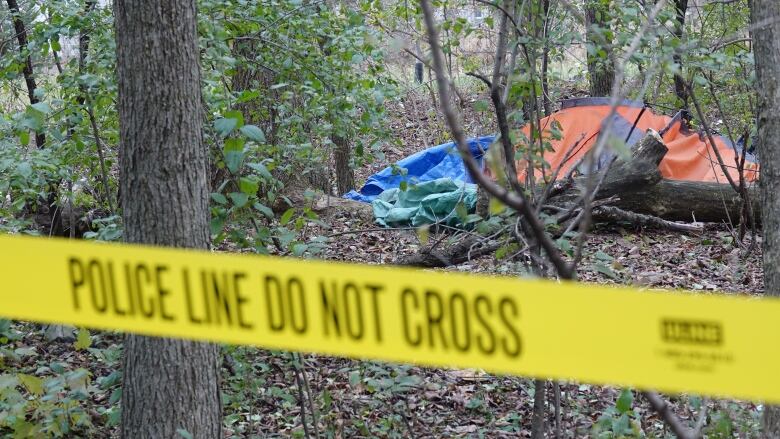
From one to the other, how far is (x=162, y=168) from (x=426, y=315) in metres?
1.69

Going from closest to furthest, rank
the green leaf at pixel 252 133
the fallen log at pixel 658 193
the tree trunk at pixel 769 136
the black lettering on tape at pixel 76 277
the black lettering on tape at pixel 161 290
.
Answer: the black lettering on tape at pixel 161 290, the black lettering on tape at pixel 76 277, the tree trunk at pixel 769 136, the green leaf at pixel 252 133, the fallen log at pixel 658 193

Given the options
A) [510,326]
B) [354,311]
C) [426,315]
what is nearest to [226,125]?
[354,311]

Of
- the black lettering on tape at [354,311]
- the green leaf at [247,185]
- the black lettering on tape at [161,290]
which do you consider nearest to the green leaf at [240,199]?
the green leaf at [247,185]

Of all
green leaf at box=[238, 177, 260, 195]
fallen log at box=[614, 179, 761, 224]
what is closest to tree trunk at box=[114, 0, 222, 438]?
green leaf at box=[238, 177, 260, 195]

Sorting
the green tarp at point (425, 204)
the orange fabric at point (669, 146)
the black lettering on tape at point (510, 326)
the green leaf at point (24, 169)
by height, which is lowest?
the green tarp at point (425, 204)

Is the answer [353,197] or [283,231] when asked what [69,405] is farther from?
[353,197]

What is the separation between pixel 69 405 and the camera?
152 inches

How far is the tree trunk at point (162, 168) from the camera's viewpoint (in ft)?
10.5

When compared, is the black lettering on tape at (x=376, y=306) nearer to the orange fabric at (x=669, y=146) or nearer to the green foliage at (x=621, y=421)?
the green foliage at (x=621, y=421)

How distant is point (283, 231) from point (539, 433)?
4.92 ft

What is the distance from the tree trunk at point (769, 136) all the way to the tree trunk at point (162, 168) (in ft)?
7.40

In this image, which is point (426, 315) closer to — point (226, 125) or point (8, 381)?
point (226, 125)

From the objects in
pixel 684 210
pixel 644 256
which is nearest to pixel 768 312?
pixel 644 256

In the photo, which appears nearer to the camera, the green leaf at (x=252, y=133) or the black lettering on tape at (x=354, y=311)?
the black lettering on tape at (x=354, y=311)
